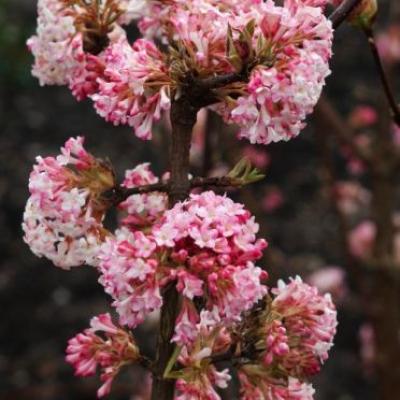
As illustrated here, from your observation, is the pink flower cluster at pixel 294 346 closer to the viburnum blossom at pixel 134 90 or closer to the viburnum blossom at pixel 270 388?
the viburnum blossom at pixel 270 388

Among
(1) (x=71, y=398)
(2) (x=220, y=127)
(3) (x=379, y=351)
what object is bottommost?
(1) (x=71, y=398)

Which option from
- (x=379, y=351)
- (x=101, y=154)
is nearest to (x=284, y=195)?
(x=101, y=154)

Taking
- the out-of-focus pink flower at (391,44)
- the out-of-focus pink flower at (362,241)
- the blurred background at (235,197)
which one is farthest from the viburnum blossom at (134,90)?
the out-of-focus pink flower at (362,241)

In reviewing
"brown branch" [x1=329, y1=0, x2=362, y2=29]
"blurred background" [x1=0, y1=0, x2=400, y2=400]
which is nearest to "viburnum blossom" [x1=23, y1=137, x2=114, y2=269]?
"brown branch" [x1=329, y1=0, x2=362, y2=29]

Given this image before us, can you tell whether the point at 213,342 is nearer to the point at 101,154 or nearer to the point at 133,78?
the point at 133,78

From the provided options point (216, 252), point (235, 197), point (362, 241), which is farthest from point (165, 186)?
point (235, 197)

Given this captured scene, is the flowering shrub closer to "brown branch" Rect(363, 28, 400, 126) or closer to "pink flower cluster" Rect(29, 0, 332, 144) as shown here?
"pink flower cluster" Rect(29, 0, 332, 144)
